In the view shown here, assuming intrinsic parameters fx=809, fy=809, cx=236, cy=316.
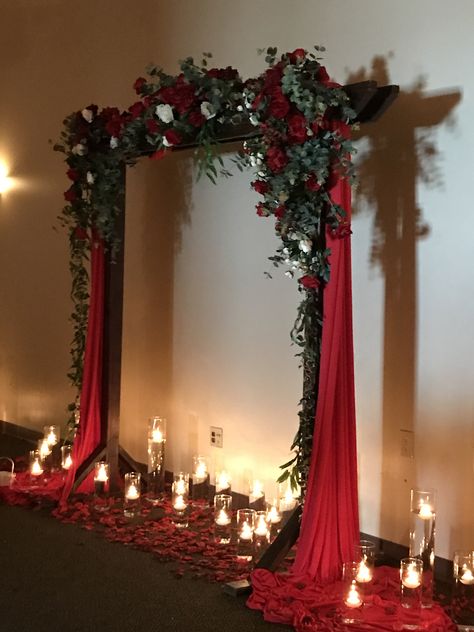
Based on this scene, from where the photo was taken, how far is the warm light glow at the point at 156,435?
14.1ft

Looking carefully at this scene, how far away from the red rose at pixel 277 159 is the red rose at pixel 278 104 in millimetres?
131

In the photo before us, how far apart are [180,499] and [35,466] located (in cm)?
105

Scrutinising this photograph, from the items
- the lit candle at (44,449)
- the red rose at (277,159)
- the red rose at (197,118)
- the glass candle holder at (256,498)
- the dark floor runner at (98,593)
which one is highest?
the red rose at (197,118)

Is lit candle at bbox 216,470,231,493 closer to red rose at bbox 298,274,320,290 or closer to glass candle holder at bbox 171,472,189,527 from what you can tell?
glass candle holder at bbox 171,472,189,527

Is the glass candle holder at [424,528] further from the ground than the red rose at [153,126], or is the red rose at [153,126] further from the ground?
the red rose at [153,126]

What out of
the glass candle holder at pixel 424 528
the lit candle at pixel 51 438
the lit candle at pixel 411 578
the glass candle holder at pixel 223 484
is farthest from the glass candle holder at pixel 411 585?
the lit candle at pixel 51 438

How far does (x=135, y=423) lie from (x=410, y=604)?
241cm

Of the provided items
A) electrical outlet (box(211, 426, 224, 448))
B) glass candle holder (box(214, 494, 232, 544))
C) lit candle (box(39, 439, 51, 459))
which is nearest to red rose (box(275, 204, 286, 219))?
glass candle holder (box(214, 494, 232, 544))

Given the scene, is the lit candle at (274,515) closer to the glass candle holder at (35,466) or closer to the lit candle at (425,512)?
the lit candle at (425,512)

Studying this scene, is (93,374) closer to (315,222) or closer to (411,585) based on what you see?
(315,222)

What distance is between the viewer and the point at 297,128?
3059 millimetres

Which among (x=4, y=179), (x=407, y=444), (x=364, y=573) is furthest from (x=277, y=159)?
(x=4, y=179)

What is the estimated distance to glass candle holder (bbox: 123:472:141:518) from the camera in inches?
156

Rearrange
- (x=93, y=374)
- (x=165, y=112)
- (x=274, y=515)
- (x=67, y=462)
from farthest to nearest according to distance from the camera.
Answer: (x=67, y=462) < (x=93, y=374) < (x=165, y=112) < (x=274, y=515)
